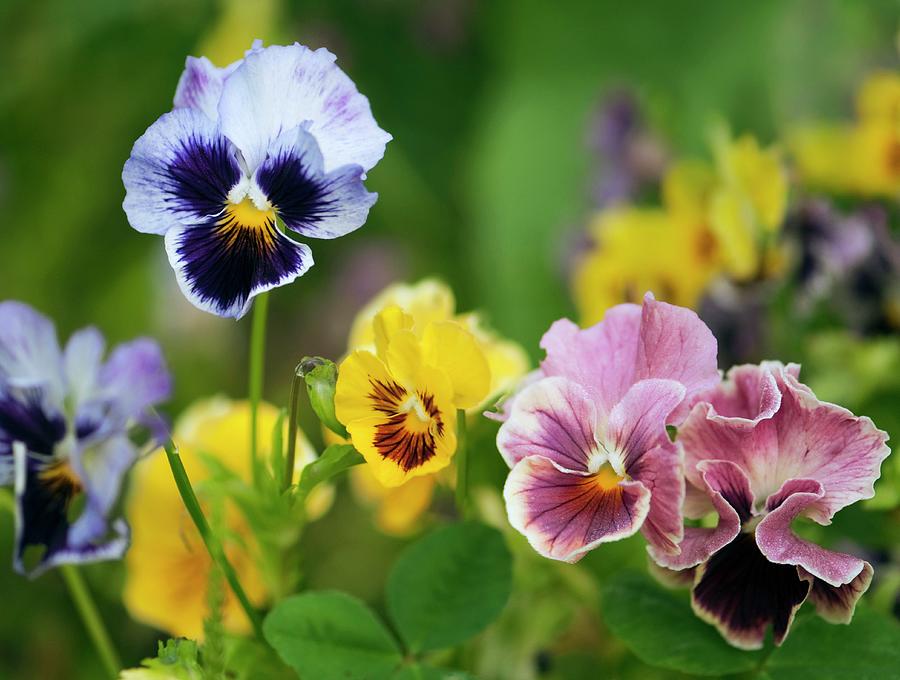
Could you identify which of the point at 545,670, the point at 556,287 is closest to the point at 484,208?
the point at 556,287

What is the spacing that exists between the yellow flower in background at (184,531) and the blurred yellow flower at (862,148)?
302mm

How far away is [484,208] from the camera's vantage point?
0.91m

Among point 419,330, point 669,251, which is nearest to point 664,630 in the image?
point 419,330

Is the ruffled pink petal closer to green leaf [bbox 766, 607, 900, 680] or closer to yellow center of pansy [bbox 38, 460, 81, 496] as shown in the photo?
green leaf [bbox 766, 607, 900, 680]

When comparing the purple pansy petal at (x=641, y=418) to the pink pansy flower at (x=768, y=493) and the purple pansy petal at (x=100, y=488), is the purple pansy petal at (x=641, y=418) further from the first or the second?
the purple pansy petal at (x=100, y=488)

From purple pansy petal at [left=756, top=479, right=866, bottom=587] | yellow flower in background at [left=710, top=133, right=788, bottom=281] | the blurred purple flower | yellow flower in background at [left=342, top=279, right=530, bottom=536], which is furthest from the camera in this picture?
the blurred purple flower

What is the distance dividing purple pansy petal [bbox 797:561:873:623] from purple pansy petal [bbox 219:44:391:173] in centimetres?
17

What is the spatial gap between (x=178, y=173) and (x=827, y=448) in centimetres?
19

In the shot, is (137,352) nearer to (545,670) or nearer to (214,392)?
(545,670)

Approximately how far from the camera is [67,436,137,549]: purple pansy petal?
296 millimetres

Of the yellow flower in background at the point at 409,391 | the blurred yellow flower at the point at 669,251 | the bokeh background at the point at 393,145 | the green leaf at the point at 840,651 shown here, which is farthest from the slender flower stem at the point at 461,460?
the bokeh background at the point at 393,145

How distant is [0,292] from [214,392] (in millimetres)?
189

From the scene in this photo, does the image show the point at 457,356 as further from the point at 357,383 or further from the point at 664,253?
the point at 664,253

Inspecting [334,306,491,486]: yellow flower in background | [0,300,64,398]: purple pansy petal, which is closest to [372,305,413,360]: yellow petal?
[334,306,491,486]: yellow flower in background
